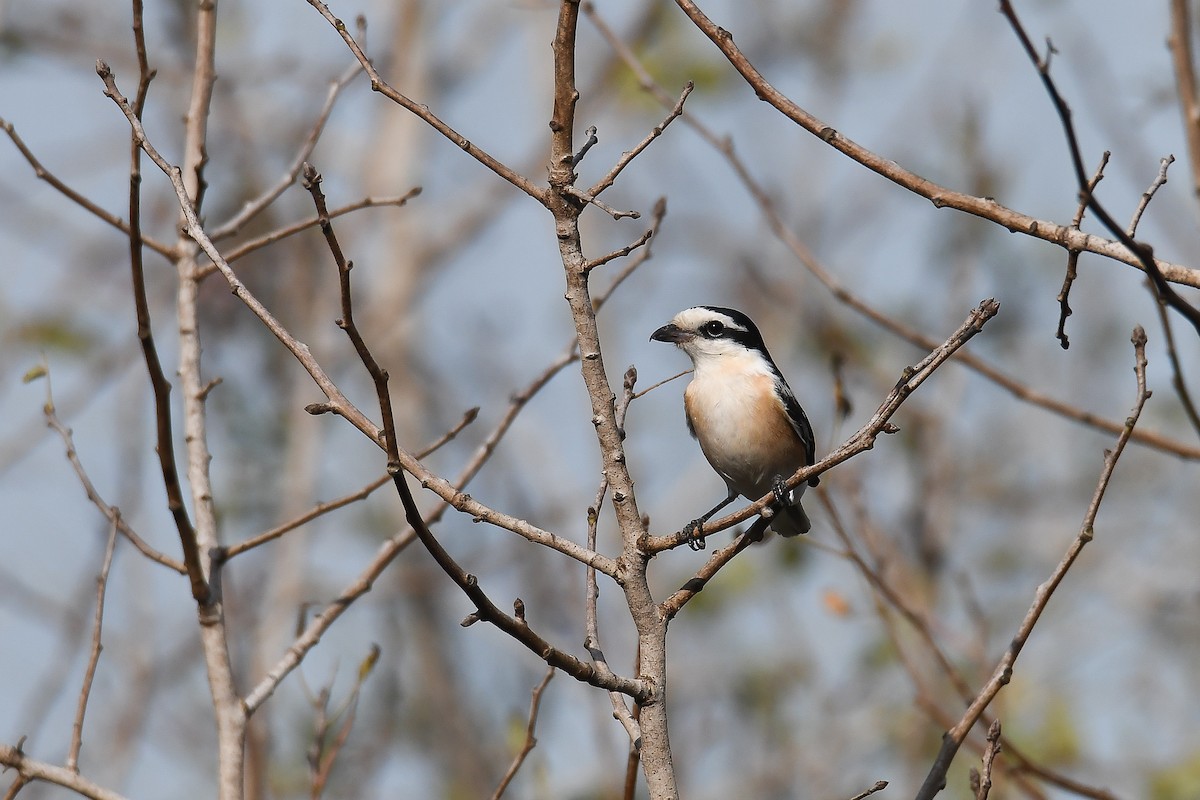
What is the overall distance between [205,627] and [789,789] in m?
10.2

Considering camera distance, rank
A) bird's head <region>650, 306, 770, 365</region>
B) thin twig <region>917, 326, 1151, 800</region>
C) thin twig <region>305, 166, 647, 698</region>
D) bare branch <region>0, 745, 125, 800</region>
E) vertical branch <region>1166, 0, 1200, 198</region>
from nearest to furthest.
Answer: thin twig <region>305, 166, 647, 698</region> → thin twig <region>917, 326, 1151, 800</region> → bare branch <region>0, 745, 125, 800</region> → vertical branch <region>1166, 0, 1200, 198</region> → bird's head <region>650, 306, 770, 365</region>

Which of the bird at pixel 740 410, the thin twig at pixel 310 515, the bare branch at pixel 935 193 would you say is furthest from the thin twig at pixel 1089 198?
the bird at pixel 740 410

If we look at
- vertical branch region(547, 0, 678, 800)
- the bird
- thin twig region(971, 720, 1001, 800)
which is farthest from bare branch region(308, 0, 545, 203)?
the bird

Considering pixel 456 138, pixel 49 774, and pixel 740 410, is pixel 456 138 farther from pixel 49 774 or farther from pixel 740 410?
pixel 740 410

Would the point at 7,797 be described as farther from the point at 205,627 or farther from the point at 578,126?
the point at 578,126

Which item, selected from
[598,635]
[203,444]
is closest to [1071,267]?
[598,635]

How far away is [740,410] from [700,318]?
58cm

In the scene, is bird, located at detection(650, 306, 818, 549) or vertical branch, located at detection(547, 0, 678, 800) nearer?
vertical branch, located at detection(547, 0, 678, 800)

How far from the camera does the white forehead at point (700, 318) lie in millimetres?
6371

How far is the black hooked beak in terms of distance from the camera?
640cm

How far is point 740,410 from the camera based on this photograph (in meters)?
6.08

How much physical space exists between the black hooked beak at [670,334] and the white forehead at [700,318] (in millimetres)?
36

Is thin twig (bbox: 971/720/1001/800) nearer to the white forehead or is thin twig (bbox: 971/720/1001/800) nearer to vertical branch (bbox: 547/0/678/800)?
vertical branch (bbox: 547/0/678/800)

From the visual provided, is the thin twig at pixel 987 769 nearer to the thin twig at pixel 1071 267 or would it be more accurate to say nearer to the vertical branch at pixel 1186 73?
the thin twig at pixel 1071 267
